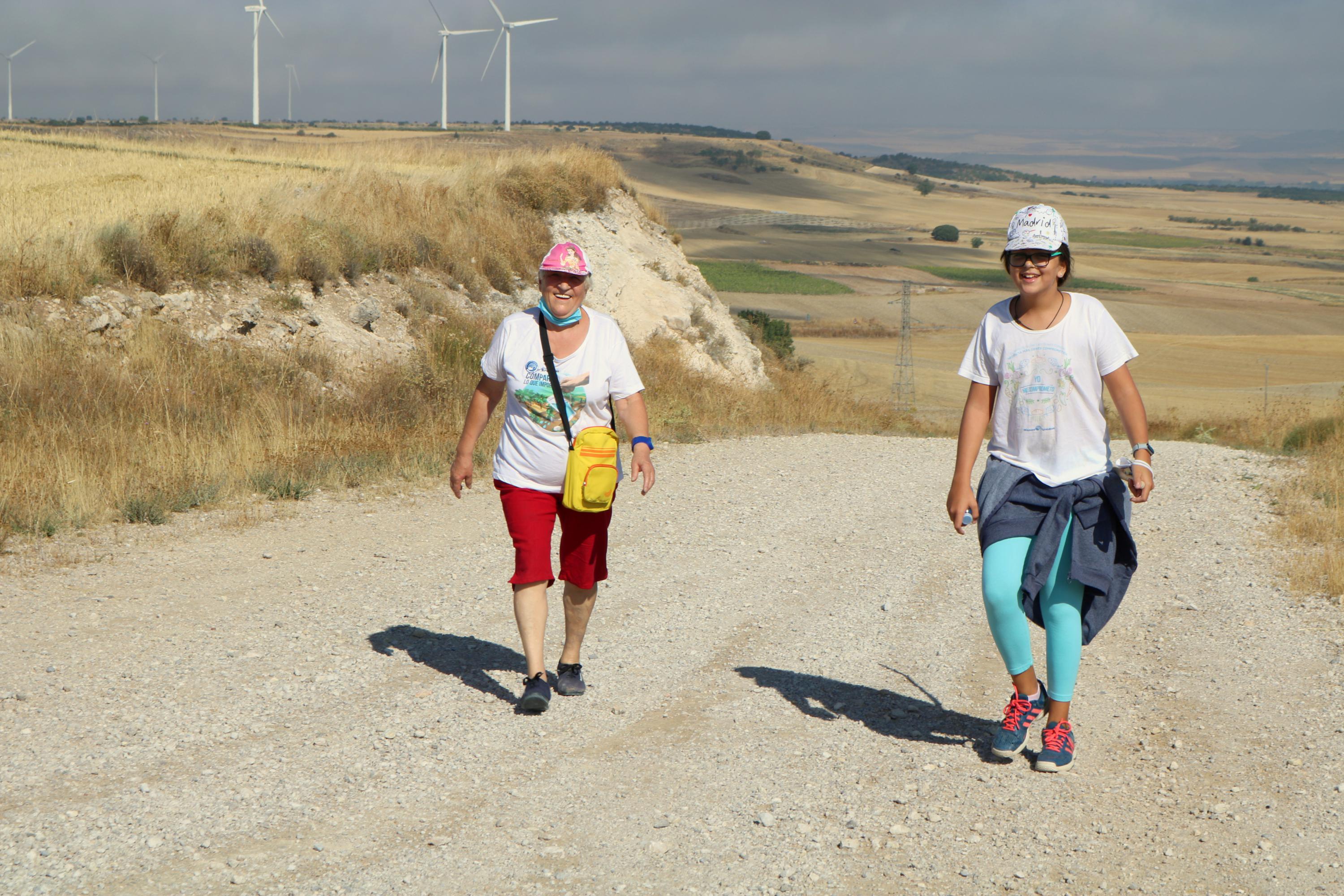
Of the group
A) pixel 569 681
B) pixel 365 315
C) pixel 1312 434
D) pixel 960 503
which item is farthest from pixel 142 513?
pixel 1312 434

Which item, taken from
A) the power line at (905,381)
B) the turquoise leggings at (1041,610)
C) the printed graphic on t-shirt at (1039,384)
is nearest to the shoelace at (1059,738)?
the turquoise leggings at (1041,610)

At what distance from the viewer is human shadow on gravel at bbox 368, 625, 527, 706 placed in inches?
213

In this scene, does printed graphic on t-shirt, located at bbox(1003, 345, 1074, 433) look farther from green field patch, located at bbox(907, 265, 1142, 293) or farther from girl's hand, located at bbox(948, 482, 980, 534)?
green field patch, located at bbox(907, 265, 1142, 293)

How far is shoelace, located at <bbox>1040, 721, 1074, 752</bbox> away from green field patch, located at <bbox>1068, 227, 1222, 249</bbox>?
6397 inches

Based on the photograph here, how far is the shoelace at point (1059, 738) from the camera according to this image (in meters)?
4.52

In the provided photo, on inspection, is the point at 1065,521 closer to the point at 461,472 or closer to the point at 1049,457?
the point at 1049,457

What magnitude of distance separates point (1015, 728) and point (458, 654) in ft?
9.05

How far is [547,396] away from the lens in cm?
481

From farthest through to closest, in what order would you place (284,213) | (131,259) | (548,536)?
1. (284,213)
2. (131,259)
3. (548,536)

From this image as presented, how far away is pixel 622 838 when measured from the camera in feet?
12.7

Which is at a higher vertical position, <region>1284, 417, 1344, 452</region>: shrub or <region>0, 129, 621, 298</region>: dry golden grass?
<region>0, 129, 621, 298</region>: dry golden grass

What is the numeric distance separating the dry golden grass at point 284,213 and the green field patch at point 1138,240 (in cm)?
14496

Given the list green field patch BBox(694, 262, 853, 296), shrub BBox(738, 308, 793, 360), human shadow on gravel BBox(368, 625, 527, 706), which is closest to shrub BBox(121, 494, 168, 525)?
human shadow on gravel BBox(368, 625, 527, 706)

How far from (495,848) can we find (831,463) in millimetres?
9045
